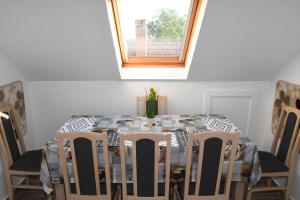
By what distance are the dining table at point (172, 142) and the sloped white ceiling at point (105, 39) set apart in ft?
1.89

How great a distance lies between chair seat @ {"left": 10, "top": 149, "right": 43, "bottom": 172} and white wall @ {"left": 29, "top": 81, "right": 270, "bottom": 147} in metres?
0.74

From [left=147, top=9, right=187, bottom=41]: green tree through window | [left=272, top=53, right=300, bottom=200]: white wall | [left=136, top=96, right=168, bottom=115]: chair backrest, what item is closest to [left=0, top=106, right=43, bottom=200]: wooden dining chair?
[left=136, top=96, right=168, bottom=115]: chair backrest

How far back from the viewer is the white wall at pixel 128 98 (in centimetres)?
287

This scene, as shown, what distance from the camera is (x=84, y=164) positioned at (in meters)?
1.77

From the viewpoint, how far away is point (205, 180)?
1806 millimetres

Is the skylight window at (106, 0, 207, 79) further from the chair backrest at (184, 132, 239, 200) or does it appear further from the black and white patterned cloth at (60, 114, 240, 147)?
the chair backrest at (184, 132, 239, 200)

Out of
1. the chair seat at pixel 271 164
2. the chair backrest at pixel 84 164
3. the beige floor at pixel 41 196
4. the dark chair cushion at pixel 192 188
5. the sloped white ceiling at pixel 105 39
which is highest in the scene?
the sloped white ceiling at pixel 105 39

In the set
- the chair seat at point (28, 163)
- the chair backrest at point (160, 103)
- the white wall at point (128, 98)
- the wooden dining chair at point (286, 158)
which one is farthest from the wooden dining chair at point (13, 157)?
the wooden dining chair at point (286, 158)

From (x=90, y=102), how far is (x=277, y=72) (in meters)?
2.20

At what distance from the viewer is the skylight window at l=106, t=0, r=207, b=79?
2291 millimetres

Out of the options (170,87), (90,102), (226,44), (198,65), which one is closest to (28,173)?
(90,102)

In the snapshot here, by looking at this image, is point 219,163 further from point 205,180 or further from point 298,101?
point 298,101

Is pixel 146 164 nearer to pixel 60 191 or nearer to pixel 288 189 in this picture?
pixel 60 191

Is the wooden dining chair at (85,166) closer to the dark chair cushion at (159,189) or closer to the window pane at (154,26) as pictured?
the dark chair cushion at (159,189)
